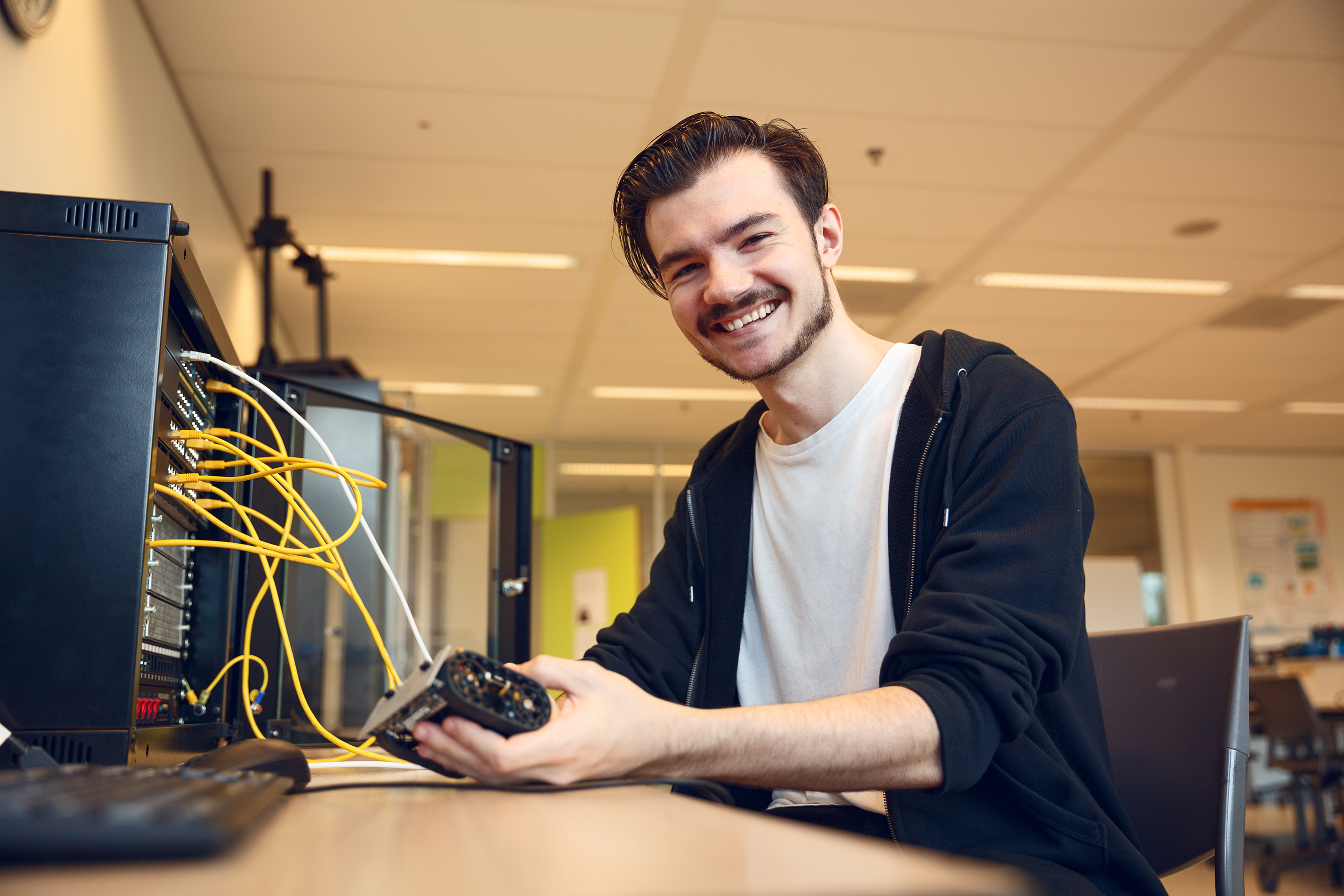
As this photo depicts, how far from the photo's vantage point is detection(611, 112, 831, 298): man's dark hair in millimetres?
1162

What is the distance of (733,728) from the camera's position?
2.15 ft

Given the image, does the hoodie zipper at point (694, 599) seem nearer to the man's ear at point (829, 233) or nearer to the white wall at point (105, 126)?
the man's ear at point (829, 233)

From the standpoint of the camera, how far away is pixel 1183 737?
1.04 m

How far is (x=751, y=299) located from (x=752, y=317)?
2cm

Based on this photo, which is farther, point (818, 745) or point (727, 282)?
point (727, 282)

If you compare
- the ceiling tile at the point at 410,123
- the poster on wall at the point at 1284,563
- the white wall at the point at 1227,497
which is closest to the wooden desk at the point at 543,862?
the ceiling tile at the point at 410,123

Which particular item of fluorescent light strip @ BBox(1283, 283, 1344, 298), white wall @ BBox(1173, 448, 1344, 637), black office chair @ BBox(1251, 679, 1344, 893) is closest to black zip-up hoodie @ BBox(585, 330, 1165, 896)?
black office chair @ BBox(1251, 679, 1344, 893)

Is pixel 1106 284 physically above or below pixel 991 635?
above

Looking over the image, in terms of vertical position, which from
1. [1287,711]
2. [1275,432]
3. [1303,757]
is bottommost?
[1303,757]

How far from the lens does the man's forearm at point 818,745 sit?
0.65 meters

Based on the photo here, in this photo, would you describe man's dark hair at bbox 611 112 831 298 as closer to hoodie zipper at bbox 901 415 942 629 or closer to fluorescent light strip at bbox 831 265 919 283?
hoodie zipper at bbox 901 415 942 629

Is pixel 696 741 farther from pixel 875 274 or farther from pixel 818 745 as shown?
pixel 875 274

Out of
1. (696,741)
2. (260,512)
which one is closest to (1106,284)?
(260,512)

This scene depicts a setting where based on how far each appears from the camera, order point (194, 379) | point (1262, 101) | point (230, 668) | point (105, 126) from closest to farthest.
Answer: point (194, 379) → point (230, 668) → point (105, 126) → point (1262, 101)
